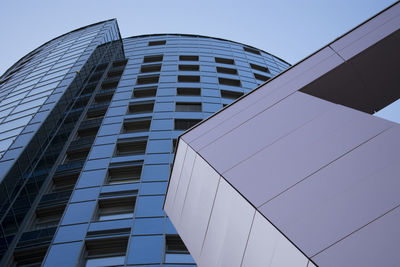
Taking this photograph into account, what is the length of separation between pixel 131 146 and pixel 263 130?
62.2ft

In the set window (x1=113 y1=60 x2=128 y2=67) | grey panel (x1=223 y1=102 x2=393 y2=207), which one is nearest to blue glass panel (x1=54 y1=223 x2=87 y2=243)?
grey panel (x1=223 y1=102 x2=393 y2=207)

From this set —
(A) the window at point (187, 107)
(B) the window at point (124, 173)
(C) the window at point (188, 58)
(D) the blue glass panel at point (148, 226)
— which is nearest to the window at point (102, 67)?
(C) the window at point (188, 58)

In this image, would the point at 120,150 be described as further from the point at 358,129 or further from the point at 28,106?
the point at 358,129

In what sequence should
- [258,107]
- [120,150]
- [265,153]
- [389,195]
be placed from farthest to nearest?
1. [120,150]
2. [258,107]
3. [265,153]
4. [389,195]

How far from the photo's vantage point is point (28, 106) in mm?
23281

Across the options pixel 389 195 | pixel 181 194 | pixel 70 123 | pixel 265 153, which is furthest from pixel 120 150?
pixel 389 195

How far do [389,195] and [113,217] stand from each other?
16195 mm

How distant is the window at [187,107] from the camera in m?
25.9

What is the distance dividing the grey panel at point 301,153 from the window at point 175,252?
37.6ft

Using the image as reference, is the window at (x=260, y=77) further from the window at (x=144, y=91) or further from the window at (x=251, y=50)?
the window at (x=144, y=91)

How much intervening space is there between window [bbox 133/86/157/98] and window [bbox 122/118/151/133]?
15.6 ft

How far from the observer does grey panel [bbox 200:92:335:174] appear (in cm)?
403

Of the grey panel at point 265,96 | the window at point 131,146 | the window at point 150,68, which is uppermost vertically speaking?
the window at point 150,68

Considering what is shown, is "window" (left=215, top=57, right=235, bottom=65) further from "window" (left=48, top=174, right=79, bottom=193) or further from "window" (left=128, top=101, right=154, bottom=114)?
"window" (left=48, top=174, right=79, bottom=193)
